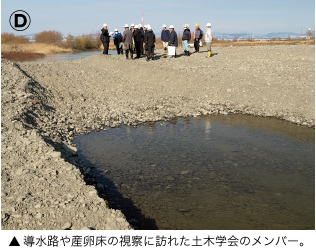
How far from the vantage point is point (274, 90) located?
46.4 feet

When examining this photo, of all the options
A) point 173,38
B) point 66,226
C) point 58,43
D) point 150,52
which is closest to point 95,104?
point 150,52

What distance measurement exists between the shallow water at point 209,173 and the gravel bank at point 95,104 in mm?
696

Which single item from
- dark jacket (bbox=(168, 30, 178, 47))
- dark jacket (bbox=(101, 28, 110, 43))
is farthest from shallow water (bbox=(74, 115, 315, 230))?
dark jacket (bbox=(101, 28, 110, 43))

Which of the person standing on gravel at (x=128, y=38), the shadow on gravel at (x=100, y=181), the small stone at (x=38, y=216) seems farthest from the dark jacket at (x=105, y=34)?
the small stone at (x=38, y=216)

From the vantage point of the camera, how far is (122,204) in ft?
21.0

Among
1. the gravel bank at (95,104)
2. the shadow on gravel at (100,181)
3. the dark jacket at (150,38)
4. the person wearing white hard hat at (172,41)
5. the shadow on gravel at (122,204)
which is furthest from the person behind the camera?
the person wearing white hard hat at (172,41)

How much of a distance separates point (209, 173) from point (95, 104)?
785 centimetres

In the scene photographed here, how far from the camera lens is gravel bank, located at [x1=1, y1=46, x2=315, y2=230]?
5.29m

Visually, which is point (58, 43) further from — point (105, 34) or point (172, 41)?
point (172, 41)

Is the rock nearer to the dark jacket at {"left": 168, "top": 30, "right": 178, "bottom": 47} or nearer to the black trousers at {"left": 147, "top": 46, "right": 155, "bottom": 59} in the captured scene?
the black trousers at {"left": 147, "top": 46, "right": 155, "bottom": 59}

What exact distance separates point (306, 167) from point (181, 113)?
602 centimetres

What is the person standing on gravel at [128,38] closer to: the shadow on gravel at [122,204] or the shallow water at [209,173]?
the shallow water at [209,173]

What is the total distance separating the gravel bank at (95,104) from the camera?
208 inches

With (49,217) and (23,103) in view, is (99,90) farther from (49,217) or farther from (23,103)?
(49,217)
